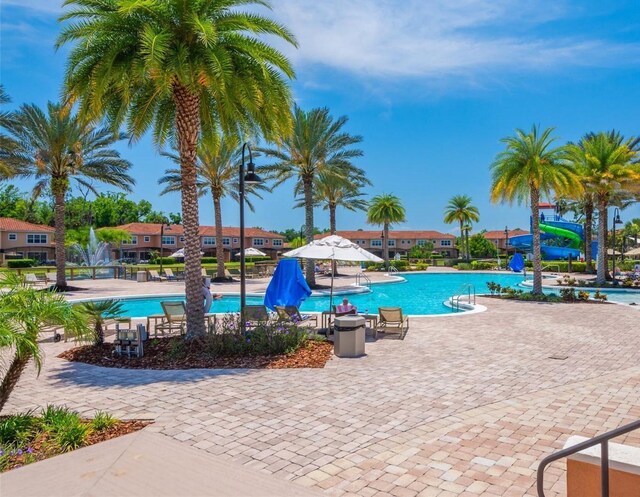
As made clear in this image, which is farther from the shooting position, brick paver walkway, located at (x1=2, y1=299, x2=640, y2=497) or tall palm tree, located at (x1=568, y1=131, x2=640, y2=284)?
tall palm tree, located at (x1=568, y1=131, x2=640, y2=284)

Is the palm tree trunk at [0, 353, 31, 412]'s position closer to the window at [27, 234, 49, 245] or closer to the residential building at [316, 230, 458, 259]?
the window at [27, 234, 49, 245]

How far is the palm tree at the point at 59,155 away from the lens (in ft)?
84.2

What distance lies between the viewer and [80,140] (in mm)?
27156

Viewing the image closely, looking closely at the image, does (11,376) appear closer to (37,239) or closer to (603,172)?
(603,172)

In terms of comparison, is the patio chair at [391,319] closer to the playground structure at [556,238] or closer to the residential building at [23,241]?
the playground structure at [556,238]

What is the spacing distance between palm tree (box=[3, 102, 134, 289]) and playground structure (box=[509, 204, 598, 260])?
144 feet

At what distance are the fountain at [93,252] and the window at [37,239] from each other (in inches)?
Result: 250

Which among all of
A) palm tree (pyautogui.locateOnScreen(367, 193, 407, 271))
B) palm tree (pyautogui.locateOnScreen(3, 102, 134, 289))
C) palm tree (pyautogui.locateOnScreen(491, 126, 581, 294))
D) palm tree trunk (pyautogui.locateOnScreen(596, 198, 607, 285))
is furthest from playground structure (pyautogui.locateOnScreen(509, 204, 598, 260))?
palm tree (pyautogui.locateOnScreen(3, 102, 134, 289))

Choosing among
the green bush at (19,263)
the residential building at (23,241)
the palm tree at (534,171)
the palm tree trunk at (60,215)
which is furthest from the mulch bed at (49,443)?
the residential building at (23,241)

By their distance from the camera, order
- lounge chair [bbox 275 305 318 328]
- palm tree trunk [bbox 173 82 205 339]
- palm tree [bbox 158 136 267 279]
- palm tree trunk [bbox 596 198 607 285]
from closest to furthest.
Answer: palm tree trunk [bbox 173 82 205 339]
lounge chair [bbox 275 305 318 328]
palm tree trunk [bbox 596 198 607 285]
palm tree [bbox 158 136 267 279]

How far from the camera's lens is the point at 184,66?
390 inches

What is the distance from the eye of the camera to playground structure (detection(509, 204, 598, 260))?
52.8 meters

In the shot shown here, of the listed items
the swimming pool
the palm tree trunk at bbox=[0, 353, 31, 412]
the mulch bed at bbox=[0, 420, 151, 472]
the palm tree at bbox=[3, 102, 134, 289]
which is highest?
the palm tree at bbox=[3, 102, 134, 289]

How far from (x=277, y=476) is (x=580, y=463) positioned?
8.89 feet
